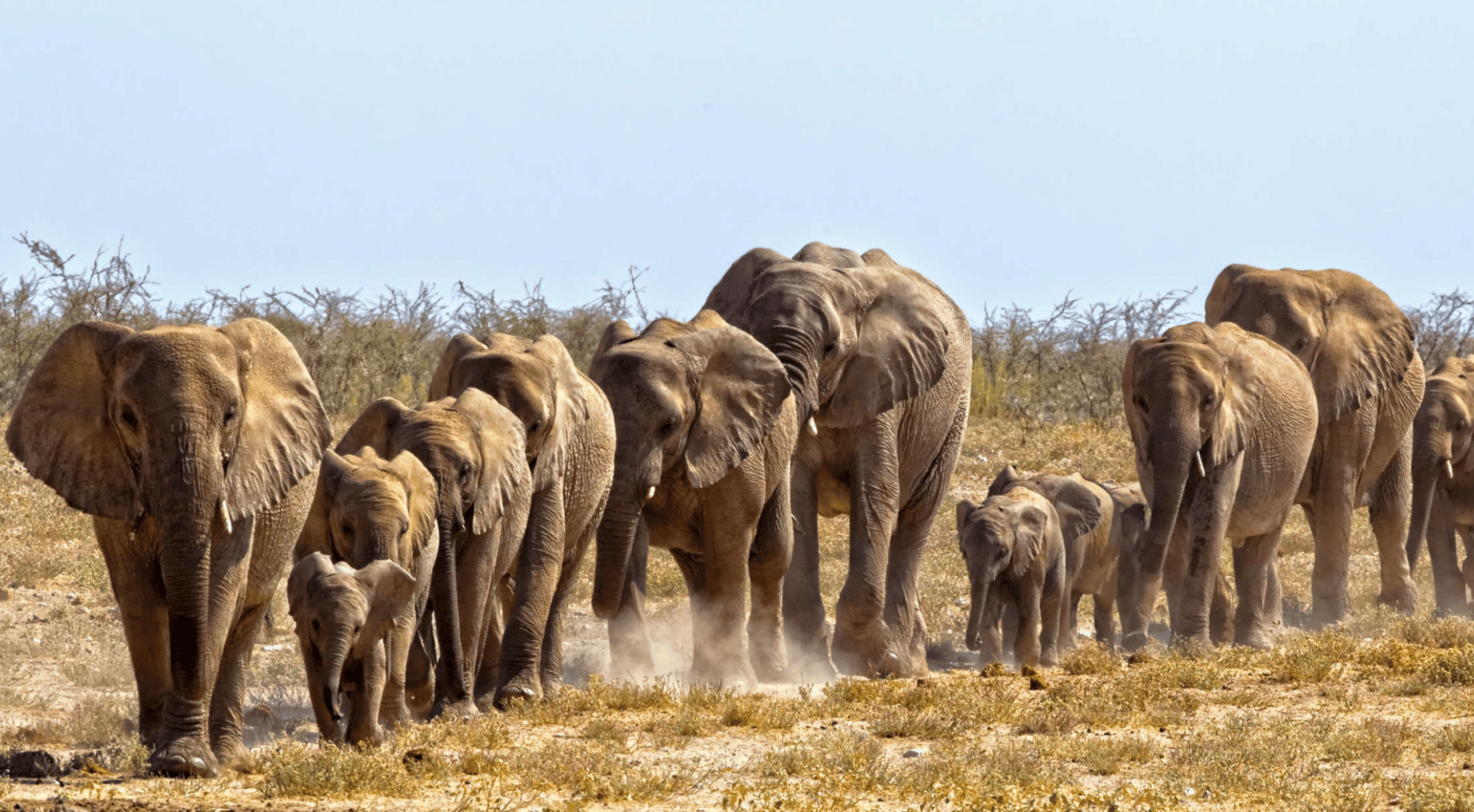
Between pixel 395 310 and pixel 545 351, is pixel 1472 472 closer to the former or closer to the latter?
pixel 545 351

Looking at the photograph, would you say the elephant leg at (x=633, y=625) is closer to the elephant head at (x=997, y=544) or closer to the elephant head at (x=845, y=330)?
the elephant head at (x=845, y=330)

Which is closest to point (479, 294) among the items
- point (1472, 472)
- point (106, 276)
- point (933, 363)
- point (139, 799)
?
point (106, 276)

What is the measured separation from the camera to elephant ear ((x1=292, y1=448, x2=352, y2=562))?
780 centimetres

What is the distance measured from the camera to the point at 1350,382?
14.1 meters

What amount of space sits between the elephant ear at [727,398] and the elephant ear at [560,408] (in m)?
0.63

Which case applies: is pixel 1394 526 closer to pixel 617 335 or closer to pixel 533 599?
pixel 617 335

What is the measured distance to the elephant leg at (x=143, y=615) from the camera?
7.01 meters

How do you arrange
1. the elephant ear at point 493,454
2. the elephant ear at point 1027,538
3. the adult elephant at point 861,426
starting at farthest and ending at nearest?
the elephant ear at point 1027,538, the adult elephant at point 861,426, the elephant ear at point 493,454

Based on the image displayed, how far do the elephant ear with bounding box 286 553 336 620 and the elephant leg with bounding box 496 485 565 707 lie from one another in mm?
2086

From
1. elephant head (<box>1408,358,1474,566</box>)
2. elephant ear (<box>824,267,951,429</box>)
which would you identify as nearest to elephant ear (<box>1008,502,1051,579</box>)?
elephant ear (<box>824,267,951,429</box>)

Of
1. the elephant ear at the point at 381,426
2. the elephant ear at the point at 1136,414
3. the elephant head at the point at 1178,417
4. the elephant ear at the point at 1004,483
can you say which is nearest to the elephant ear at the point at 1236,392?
the elephant head at the point at 1178,417

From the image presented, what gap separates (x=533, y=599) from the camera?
9367 millimetres

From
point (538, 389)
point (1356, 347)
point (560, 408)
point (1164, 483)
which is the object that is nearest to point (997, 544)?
point (1164, 483)

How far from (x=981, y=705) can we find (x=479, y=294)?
75.2 ft
